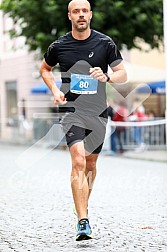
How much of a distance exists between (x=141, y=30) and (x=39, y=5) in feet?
11.0

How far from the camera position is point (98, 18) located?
18219 mm

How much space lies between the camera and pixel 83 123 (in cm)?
521

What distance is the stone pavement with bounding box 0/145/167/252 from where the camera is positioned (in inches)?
193

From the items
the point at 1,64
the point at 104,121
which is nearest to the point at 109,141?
the point at 104,121

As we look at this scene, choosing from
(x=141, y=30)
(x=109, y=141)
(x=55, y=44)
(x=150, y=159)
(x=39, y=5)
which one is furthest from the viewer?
(x=141, y=30)

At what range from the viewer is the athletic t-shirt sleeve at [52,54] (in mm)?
5254

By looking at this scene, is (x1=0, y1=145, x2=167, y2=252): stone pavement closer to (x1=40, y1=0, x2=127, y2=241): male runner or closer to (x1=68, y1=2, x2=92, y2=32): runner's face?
(x1=40, y1=0, x2=127, y2=241): male runner

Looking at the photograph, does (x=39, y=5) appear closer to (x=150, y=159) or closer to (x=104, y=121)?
(x=150, y=159)

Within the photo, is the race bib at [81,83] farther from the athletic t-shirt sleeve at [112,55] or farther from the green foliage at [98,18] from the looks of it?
the green foliage at [98,18]

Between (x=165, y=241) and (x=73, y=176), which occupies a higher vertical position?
(x=73, y=176)

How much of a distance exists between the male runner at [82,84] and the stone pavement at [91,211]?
15.4 inches

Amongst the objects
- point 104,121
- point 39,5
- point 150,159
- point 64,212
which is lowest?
point 150,159

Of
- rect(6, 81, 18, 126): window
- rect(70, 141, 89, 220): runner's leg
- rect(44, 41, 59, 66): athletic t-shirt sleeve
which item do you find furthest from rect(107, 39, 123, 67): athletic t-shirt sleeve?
rect(6, 81, 18, 126): window

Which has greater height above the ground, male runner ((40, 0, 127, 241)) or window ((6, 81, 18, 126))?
male runner ((40, 0, 127, 241))
